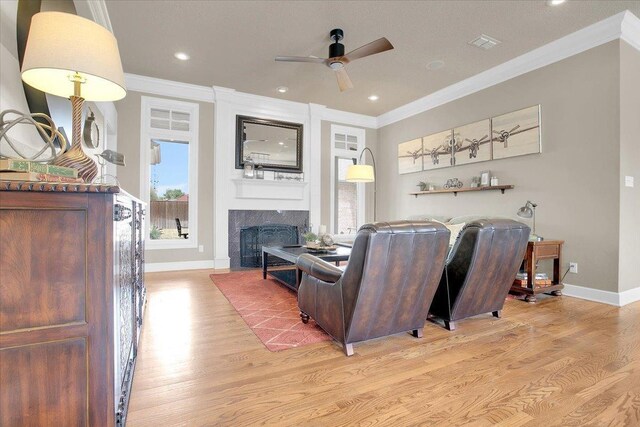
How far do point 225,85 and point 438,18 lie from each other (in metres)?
3.38

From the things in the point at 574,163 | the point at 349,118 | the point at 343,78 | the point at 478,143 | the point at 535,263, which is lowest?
the point at 535,263

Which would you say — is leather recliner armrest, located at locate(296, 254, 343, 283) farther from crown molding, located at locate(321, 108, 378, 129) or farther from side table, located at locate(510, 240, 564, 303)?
crown molding, located at locate(321, 108, 378, 129)

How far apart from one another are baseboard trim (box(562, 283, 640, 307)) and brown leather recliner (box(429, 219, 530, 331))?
5.23 ft

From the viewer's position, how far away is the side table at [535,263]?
11.3 feet

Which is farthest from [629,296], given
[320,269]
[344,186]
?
[344,186]

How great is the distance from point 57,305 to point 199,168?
4636 millimetres

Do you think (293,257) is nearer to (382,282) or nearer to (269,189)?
(382,282)

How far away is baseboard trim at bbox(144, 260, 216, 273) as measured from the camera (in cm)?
496

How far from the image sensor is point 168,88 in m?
5.05

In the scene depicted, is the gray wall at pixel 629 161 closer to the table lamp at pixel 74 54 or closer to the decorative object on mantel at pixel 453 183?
the decorative object on mantel at pixel 453 183

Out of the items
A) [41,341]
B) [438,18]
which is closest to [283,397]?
[41,341]

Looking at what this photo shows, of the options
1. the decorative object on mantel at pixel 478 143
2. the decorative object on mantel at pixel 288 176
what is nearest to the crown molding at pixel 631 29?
the decorative object on mantel at pixel 478 143

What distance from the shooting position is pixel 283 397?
162cm

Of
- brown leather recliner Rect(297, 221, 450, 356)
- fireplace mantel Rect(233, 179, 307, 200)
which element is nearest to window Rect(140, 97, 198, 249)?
fireplace mantel Rect(233, 179, 307, 200)
